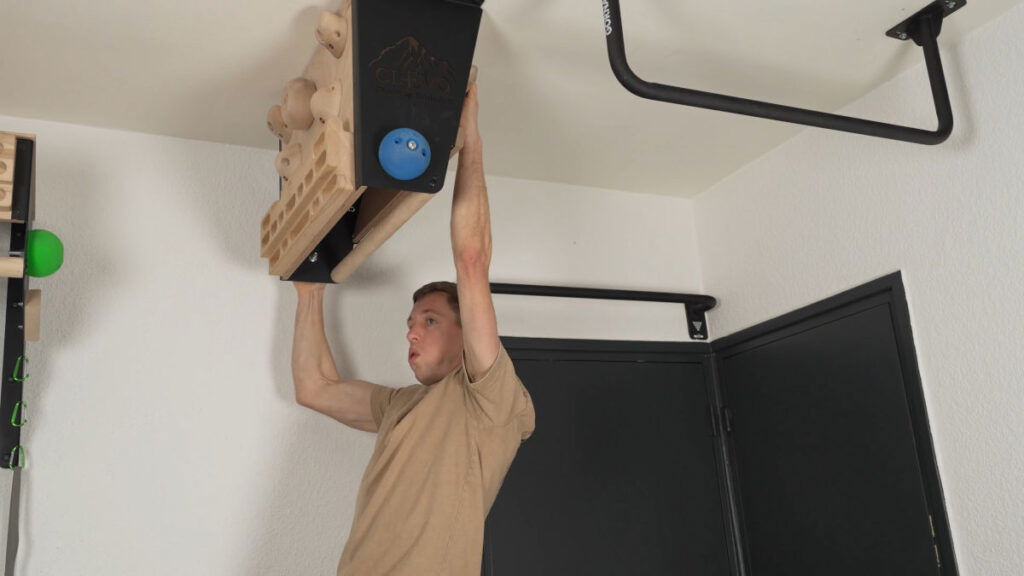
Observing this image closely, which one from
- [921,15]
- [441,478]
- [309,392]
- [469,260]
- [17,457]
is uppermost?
[921,15]

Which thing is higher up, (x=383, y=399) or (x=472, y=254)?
(x=472, y=254)

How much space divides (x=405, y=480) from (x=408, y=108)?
0.67 meters

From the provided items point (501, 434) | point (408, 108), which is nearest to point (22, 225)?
point (408, 108)

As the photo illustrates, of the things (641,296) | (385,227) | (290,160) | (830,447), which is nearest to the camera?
(385,227)

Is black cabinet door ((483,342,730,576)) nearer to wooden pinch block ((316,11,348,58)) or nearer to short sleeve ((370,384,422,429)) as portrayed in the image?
short sleeve ((370,384,422,429))

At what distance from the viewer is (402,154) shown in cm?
134

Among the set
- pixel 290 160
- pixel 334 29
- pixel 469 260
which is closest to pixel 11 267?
pixel 290 160

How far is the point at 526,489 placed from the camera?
2.21 metres

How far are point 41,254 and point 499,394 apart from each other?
0.92 m

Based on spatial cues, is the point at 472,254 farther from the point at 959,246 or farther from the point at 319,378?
the point at 959,246

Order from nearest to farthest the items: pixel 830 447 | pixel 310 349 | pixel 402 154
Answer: pixel 402 154 → pixel 310 349 → pixel 830 447

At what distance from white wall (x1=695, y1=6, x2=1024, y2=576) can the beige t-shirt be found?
0.91m

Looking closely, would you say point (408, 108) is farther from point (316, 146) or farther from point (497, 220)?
point (497, 220)

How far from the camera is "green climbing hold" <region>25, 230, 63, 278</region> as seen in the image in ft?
5.41
